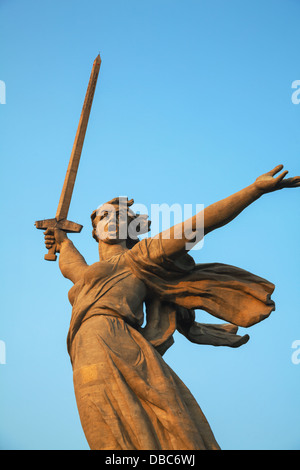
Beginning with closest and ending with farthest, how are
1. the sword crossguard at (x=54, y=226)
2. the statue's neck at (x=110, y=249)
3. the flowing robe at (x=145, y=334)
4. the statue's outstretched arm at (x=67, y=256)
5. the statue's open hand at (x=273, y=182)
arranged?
the flowing robe at (x=145, y=334)
the statue's open hand at (x=273, y=182)
the statue's neck at (x=110, y=249)
the statue's outstretched arm at (x=67, y=256)
the sword crossguard at (x=54, y=226)

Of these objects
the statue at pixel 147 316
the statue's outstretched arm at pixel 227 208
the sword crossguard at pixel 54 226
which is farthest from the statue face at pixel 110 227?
the statue's outstretched arm at pixel 227 208

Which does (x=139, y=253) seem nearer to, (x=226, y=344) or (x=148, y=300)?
(x=148, y=300)

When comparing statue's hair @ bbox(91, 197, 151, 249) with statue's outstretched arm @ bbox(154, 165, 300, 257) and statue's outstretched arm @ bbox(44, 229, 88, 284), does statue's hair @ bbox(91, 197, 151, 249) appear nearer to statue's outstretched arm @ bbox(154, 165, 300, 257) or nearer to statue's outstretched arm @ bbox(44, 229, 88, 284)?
statue's outstretched arm @ bbox(44, 229, 88, 284)

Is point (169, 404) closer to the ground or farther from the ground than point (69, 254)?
closer to the ground

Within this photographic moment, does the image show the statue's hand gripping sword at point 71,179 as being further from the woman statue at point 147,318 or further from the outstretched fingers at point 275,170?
the outstretched fingers at point 275,170
